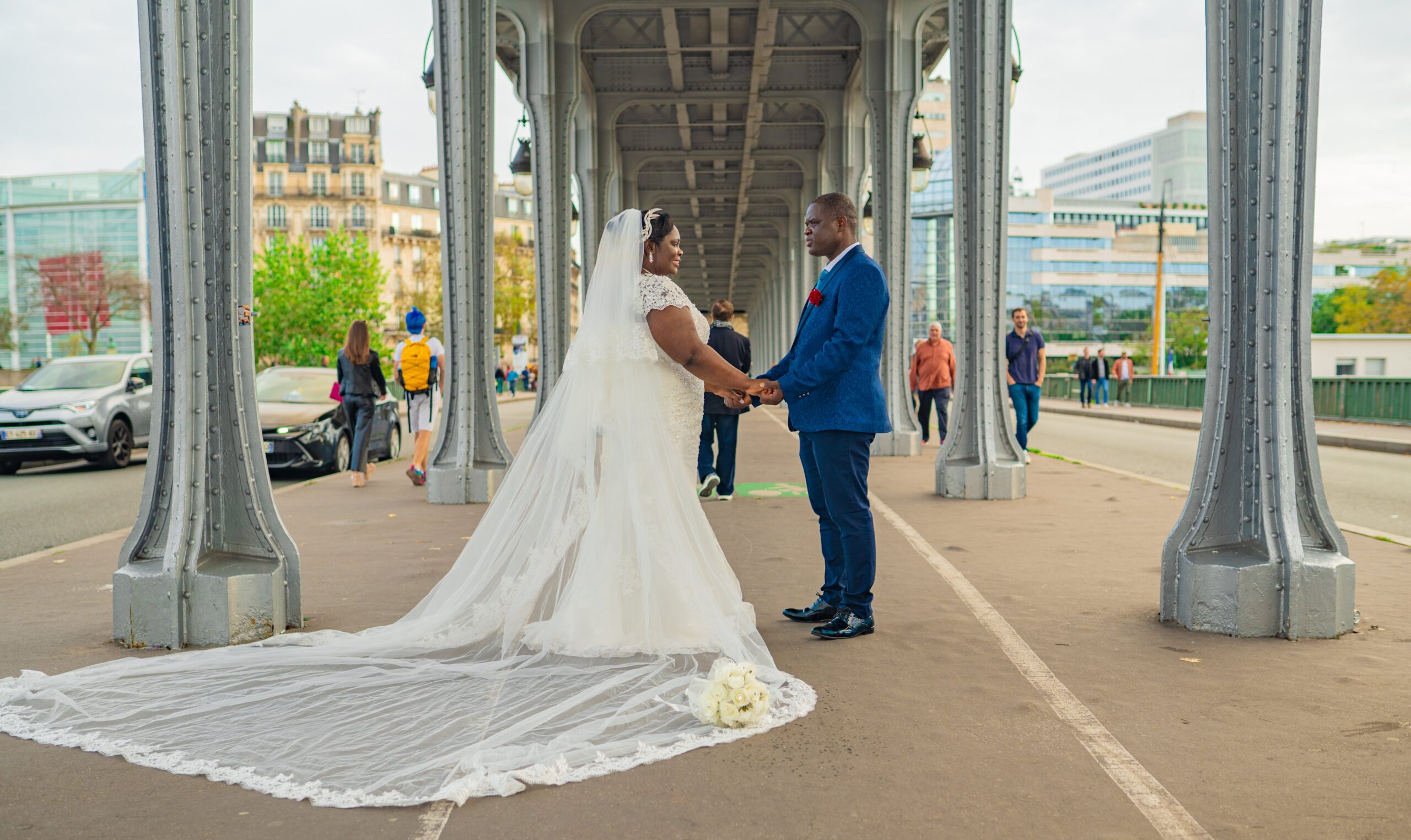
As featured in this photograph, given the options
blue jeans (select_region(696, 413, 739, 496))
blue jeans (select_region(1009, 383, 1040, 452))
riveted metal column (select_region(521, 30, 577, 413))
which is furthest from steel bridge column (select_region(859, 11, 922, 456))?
blue jeans (select_region(696, 413, 739, 496))

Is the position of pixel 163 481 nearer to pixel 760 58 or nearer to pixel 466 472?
pixel 466 472

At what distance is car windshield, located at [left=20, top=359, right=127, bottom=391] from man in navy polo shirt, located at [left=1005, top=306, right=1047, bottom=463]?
13.0 m

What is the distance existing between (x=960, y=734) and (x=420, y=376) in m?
10.1

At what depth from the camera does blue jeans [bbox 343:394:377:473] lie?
12930 mm

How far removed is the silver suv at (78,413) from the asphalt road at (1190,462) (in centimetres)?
1384

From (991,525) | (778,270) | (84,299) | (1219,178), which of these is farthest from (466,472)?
(84,299)

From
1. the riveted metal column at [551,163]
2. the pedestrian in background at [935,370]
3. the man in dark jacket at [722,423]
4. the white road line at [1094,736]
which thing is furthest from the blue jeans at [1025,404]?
the white road line at [1094,736]

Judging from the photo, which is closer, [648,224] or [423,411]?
[648,224]

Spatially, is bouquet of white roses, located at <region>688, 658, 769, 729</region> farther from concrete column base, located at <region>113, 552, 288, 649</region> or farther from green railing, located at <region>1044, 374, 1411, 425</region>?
green railing, located at <region>1044, 374, 1411, 425</region>

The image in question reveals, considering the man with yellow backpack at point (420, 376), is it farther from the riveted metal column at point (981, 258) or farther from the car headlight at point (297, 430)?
the riveted metal column at point (981, 258)

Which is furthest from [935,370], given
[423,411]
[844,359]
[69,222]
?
[69,222]

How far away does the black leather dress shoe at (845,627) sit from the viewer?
5.48m

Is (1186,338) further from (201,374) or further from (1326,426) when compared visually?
(201,374)

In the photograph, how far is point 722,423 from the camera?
38.2 ft
